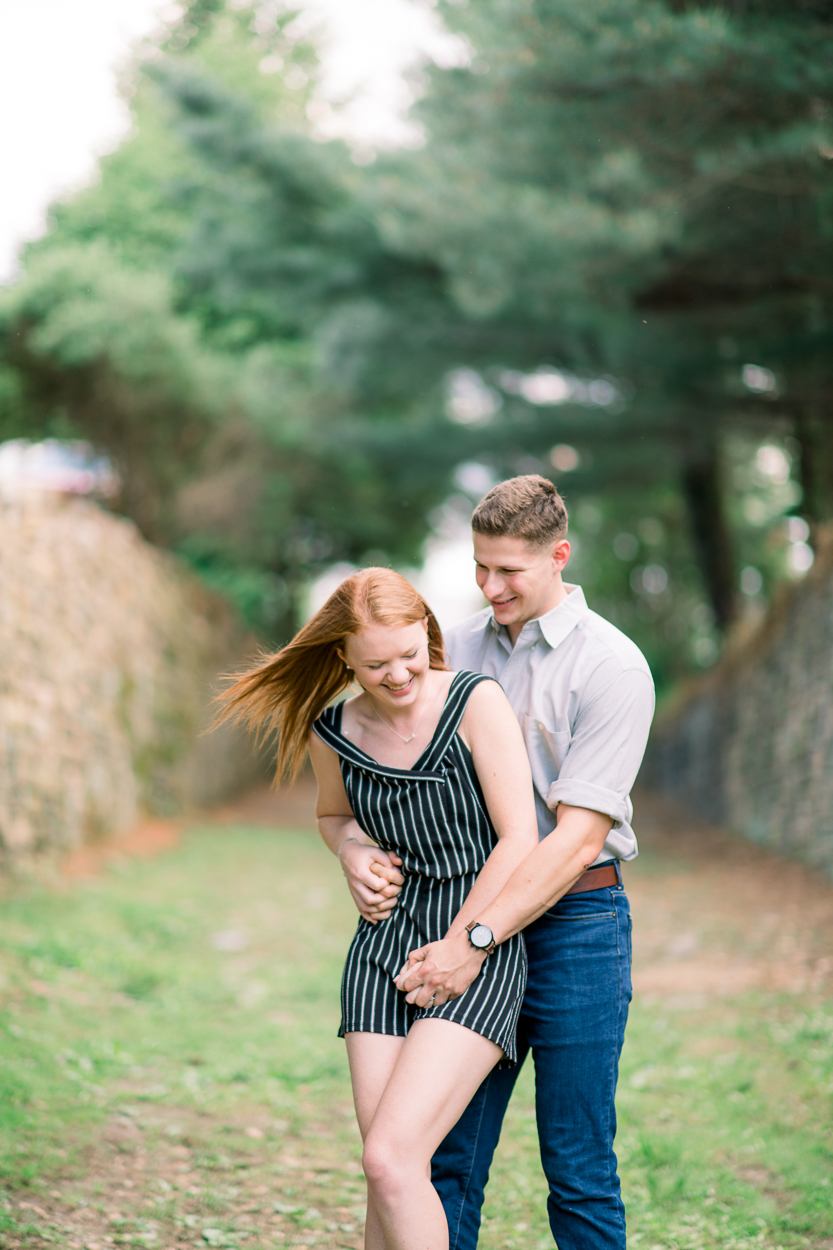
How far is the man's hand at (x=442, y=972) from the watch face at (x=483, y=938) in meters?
0.02

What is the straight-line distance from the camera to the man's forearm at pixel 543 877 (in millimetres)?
2182

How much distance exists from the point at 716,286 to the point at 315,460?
6.90 metres

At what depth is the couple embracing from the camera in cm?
220

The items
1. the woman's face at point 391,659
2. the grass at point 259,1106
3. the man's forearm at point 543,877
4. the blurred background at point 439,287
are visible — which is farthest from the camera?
the blurred background at point 439,287

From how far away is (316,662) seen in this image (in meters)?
2.56

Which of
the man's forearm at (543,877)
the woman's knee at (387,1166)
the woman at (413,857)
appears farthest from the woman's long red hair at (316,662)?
the woman's knee at (387,1166)

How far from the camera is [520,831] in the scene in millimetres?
2246

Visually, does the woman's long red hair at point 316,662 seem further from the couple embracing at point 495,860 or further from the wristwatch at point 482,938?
the wristwatch at point 482,938

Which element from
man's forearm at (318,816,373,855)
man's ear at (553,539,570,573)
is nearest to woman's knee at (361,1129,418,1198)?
man's forearm at (318,816,373,855)

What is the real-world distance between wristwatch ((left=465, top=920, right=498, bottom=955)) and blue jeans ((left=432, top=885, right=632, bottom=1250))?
0.70 feet

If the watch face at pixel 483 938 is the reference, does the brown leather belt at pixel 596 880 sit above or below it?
above

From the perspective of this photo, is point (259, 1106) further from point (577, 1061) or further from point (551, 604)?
point (551, 604)

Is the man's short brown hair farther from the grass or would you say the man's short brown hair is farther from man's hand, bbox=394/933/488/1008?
the grass

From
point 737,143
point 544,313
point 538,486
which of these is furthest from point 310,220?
point 538,486
